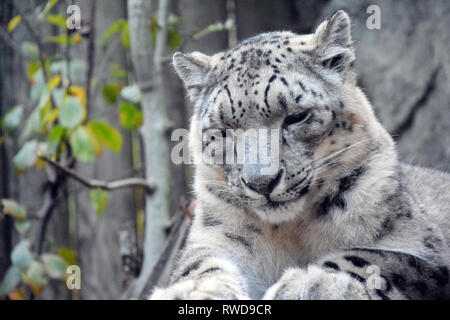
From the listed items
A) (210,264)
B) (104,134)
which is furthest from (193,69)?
(104,134)

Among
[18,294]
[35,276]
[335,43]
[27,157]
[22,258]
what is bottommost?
[18,294]

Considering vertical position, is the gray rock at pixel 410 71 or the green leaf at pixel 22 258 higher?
the gray rock at pixel 410 71

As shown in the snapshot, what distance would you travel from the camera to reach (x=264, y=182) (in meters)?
3.00

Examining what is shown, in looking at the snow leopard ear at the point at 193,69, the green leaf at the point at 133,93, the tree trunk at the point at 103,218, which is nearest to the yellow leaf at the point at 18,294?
the tree trunk at the point at 103,218

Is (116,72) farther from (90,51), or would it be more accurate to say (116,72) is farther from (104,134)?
(104,134)

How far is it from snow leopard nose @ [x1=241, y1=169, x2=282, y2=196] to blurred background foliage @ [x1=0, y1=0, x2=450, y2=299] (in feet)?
7.00

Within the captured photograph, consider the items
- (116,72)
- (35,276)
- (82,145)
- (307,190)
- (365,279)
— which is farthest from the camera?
(116,72)

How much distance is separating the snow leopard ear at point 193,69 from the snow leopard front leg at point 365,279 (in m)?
1.37

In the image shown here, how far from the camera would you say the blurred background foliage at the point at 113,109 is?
17.7 ft

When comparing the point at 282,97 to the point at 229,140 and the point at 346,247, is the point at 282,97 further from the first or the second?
the point at 346,247

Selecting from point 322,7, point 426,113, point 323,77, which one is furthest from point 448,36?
point 323,77

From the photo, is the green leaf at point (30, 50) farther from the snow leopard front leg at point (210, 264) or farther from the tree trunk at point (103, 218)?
the snow leopard front leg at point (210, 264)

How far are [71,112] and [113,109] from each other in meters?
2.37
